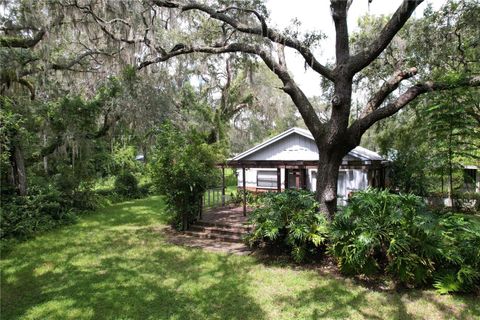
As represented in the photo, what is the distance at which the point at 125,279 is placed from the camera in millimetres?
5875

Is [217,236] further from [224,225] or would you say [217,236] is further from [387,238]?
[387,238]

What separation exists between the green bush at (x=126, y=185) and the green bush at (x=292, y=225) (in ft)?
37.9

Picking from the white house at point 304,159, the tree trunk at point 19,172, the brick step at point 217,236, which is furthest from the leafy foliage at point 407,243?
the tree trunk at point 19,172

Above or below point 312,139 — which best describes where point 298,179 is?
below

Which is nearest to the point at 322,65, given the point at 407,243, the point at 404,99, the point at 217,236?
the point at 404,99

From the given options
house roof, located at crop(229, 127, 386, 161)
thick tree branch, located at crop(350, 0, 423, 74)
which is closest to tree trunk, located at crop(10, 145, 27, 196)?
house roof, located at crop(229, 127, 386, 161)

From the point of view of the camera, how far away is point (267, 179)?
16.5 m

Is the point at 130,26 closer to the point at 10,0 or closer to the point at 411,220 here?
the point at 10,0

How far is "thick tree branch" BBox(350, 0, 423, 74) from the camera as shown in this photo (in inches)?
220

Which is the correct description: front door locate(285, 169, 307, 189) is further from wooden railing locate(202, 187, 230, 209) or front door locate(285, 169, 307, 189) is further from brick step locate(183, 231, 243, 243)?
brick step locate(183, 231, 243, 243)

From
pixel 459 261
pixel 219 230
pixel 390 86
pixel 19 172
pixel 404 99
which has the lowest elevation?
pixel 219 230

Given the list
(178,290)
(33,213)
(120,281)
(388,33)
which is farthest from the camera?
(33,213)

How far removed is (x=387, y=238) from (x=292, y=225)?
188 centimetres

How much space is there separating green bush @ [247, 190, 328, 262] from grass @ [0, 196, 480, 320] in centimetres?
54
